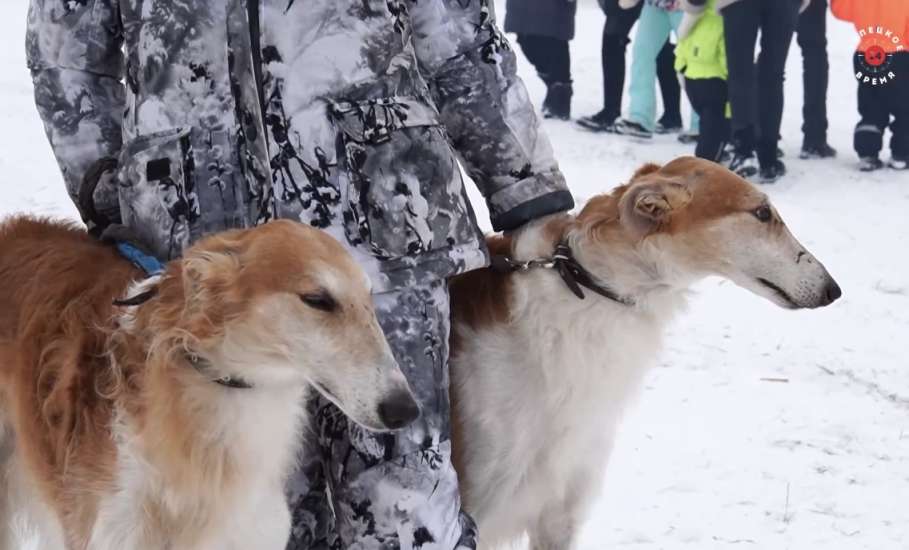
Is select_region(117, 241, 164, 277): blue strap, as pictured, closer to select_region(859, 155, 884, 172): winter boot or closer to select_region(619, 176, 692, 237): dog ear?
select_region(619, 176, 692, 237): dog ear

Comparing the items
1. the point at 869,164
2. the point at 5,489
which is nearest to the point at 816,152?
the point at 869,164

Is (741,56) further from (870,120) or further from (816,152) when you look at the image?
(816,152)

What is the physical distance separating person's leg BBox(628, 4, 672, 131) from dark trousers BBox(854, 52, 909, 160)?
164 centimetres

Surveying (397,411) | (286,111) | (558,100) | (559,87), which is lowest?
(558,100)

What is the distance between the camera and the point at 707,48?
361 inches

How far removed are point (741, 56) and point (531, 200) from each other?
5861 millimetres

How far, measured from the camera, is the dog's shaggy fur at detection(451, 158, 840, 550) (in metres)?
3.44

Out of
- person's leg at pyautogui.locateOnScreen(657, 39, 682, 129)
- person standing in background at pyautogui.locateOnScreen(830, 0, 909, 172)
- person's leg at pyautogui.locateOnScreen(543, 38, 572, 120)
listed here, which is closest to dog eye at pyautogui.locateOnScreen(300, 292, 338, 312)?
person standing in background at pyautogui.locateOnScreen(830, 0, 909, 172)

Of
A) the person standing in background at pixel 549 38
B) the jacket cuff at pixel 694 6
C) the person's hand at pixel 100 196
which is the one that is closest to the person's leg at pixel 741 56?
the jacket cuff at pixel 694 6

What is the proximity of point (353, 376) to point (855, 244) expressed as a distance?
247 inches

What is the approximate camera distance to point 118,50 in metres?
3.11

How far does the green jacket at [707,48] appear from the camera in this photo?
9133mm

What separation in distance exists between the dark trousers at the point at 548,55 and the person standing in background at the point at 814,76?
1982 mm

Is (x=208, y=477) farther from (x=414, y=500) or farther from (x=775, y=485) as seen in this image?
(x=775, y=485)
